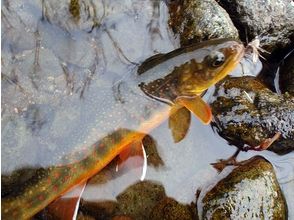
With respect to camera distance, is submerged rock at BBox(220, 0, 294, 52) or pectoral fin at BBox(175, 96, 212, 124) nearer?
pectoral fin at BBox(175, 96, 212, 124)

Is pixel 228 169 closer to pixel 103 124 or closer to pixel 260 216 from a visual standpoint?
pixel 260 216

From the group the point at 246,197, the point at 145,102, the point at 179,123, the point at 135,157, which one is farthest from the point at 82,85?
the point at 246,197

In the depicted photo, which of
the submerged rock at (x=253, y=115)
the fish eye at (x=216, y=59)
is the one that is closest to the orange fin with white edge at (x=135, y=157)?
the submerged rock at (x=253, y=115)

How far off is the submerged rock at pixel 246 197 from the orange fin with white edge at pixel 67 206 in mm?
894

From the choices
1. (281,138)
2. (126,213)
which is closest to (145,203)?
(126,213)

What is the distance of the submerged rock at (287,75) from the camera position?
406cm

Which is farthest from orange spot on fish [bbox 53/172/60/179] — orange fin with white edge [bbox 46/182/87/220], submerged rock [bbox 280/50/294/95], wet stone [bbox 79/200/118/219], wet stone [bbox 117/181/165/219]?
submerged rock [bbox 280/50/294/95]

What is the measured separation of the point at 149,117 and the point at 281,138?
3.31ft

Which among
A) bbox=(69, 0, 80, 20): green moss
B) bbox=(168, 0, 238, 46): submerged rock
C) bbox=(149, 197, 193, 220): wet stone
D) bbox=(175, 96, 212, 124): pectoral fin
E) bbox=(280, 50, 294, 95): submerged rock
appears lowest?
bbox=(149, 197, 193, 220): wet stone

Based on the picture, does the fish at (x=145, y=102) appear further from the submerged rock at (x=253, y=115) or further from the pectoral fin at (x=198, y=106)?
the submerged rock at (x=253, y=115)

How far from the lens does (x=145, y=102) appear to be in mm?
3697

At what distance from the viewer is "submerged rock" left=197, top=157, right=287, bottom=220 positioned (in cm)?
340

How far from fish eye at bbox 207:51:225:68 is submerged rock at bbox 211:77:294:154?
0.31 m

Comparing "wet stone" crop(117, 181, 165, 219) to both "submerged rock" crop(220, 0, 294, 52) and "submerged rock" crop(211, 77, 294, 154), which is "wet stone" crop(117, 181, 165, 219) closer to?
"submerged rock" crop(211, 77, 294, 154)
